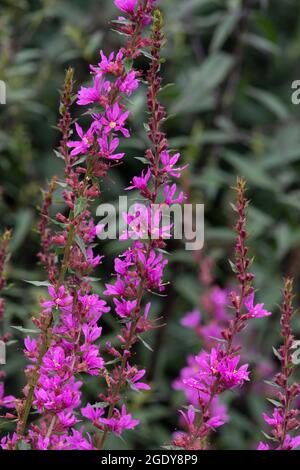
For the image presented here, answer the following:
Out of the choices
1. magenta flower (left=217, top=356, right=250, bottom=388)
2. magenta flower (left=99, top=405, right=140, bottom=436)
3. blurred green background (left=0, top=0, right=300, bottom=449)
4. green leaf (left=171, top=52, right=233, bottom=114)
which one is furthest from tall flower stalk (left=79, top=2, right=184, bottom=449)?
green leaf (left=171, top=52, right=233, bottom=114)

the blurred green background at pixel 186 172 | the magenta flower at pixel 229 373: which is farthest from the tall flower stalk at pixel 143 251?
the blurred green background at pixel 186 172

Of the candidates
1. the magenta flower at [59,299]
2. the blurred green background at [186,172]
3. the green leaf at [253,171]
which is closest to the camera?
the magenta flower at [59,299]

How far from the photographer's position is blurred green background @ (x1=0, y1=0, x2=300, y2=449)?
9.40 ft

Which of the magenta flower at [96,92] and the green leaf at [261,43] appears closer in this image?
the magenta flower at [96,92]

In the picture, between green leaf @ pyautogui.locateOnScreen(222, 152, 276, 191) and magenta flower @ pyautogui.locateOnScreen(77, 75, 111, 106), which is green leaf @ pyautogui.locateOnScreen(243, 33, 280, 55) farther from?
magenta flower @ pyautogui.locateOnScreen(77, 75, 111, 106)

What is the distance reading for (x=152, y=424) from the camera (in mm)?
2904

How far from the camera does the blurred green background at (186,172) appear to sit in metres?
2.87

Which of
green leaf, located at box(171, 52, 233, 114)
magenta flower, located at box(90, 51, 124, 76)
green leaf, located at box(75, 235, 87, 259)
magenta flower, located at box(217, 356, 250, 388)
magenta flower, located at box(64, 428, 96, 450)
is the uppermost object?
green leaf, located at box(171, 52, 233, 114)

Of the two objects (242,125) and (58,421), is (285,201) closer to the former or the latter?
(242,125)

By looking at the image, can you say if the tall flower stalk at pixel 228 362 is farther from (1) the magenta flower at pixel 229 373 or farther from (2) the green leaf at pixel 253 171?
(2) the green leaf at pixel 253 171

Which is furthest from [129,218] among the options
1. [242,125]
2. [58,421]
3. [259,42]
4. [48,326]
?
[242,125]

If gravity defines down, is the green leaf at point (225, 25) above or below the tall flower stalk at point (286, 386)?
above

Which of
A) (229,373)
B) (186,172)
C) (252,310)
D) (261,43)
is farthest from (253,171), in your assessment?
(229,373)
